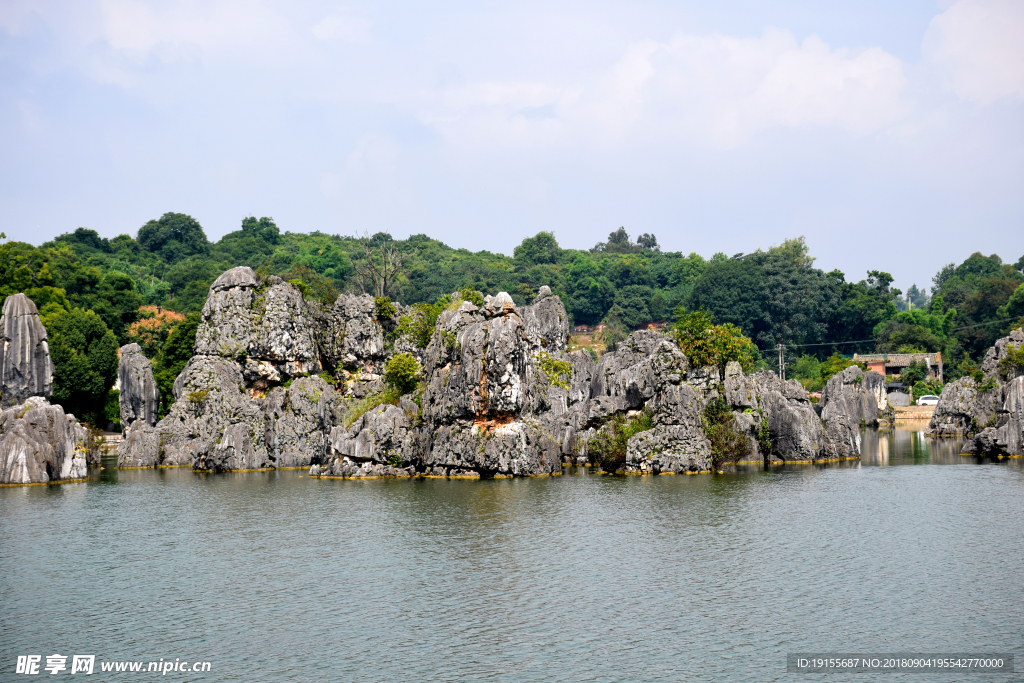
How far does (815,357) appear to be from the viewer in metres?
124

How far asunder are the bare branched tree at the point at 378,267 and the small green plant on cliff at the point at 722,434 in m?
51.1

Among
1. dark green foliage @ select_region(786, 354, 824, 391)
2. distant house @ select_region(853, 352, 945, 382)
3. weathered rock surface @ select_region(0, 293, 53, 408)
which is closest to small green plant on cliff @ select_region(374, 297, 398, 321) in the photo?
weathered rock surface @ select_region(0, 293, 53, 408)

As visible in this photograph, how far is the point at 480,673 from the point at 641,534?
42.6ft

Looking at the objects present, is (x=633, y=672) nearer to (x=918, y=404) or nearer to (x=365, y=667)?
(x=365, y=667)

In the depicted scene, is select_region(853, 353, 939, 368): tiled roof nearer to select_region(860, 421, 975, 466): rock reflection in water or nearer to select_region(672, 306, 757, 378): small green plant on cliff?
select_region(860, 421, 975, 466): rock reflection in water

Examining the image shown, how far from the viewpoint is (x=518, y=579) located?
2477cm

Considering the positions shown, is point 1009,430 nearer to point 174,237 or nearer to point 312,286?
point 312,286

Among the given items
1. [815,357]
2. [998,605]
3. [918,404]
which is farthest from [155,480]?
[815,357]

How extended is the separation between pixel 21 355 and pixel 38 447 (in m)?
14.7

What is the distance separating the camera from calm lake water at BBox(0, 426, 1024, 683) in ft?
62.3

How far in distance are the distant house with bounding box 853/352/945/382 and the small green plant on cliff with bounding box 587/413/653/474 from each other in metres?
66.4

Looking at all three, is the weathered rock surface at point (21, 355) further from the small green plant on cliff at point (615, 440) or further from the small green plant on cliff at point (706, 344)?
the small green plant on cliff at point (706, 344)

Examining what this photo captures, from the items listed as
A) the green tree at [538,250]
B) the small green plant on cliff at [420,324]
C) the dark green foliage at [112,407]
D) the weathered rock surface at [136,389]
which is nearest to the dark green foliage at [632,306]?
the green tree at [538,250]

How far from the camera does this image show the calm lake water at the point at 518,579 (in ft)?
62.3
